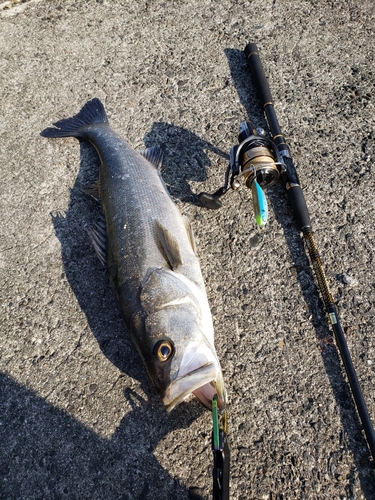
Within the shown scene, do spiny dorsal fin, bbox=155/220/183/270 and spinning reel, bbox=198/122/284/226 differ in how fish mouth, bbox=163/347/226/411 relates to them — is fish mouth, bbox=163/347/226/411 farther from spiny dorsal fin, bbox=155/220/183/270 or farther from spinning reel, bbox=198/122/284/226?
spinning reel, bbox=198/122/284/226

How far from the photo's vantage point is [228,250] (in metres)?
3.10

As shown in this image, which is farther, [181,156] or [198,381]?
[181,156]

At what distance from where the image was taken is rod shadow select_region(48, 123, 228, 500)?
2.45 metres

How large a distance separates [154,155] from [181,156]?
0.89 feet

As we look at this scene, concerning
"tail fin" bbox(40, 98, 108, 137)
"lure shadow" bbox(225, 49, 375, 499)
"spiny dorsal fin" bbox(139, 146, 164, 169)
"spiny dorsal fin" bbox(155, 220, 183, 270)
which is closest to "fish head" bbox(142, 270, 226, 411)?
"spiny dorsal fin" bbox(155, 220, 183, 270)

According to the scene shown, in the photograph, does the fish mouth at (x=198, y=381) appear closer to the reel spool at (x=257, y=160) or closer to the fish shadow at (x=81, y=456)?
the fish shadow at (x=81, y=456)

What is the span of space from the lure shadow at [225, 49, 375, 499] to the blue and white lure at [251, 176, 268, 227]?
0.60 m

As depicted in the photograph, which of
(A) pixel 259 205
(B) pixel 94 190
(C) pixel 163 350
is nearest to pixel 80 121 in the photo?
(B) pixel 94 190

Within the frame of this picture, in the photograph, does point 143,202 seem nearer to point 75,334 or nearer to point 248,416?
point 75,334

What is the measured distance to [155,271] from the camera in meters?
2.62

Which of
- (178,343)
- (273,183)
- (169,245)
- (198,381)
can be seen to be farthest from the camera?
(273,183)

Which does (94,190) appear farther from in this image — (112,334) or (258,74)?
(258,74)

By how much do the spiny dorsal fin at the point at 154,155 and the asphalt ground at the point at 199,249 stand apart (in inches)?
4.6

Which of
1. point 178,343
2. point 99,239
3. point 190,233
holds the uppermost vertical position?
point 99,239
